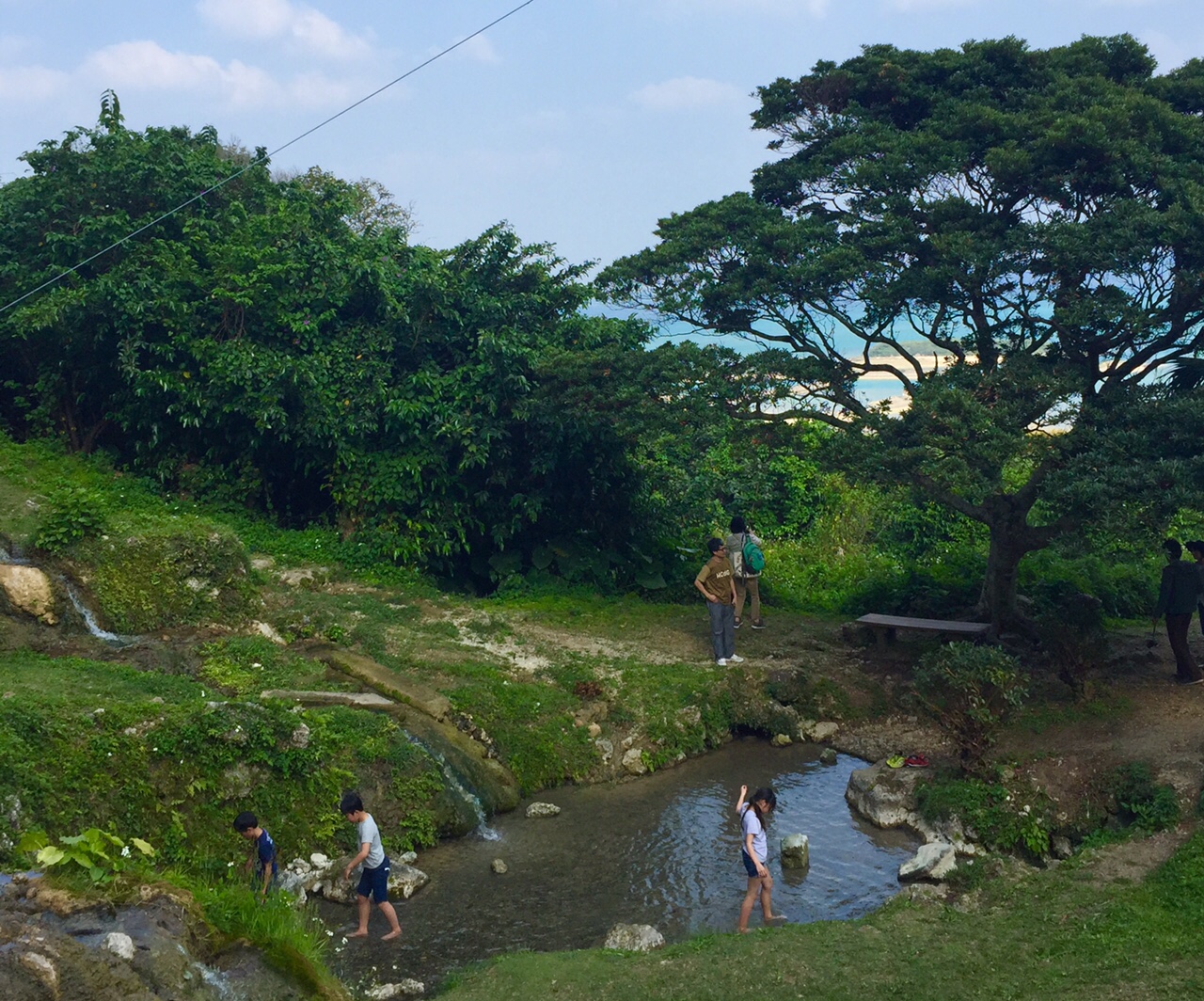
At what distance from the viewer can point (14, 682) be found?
39.5ft

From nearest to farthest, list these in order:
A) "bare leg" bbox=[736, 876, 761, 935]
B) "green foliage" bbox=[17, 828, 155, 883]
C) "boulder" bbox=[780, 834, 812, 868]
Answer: "green foliage" bbox=[17, 828, 155, 883] → "bare leg" bbox=[736, 876, 761, 935] → "boulder" bbox=[780, 834, 812, 868]

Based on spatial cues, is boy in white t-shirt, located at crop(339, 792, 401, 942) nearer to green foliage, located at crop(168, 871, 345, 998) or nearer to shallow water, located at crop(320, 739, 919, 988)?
shallow water, located at crop(320, 739, 919, 988)

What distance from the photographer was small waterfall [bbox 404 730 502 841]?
489 inches

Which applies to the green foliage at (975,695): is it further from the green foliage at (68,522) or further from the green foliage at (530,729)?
the green foliage at (68,522)

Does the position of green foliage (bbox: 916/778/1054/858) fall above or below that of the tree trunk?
below

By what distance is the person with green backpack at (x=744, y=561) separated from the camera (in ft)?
59.4

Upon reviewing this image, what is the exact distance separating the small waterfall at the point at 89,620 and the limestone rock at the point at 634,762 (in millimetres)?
6532

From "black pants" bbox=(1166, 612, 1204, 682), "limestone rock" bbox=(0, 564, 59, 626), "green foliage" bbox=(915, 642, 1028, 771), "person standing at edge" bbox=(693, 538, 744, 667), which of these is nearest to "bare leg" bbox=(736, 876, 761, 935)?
"green foliage" bbox=(915, 642, 1028, 771)

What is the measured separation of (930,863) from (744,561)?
746cm

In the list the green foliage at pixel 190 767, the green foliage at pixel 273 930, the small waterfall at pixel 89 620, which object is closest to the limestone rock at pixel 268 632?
the small waterfall at pixel 89 620

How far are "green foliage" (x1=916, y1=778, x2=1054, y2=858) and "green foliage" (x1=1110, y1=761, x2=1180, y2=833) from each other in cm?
72

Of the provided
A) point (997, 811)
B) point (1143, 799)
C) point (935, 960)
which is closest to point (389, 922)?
point (935, 960)

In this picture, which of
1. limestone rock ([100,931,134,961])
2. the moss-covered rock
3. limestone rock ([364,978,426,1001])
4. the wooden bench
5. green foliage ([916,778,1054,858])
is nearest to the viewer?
limestone rock ([100,931,134,961])

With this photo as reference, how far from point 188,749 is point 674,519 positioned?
11979 mm
